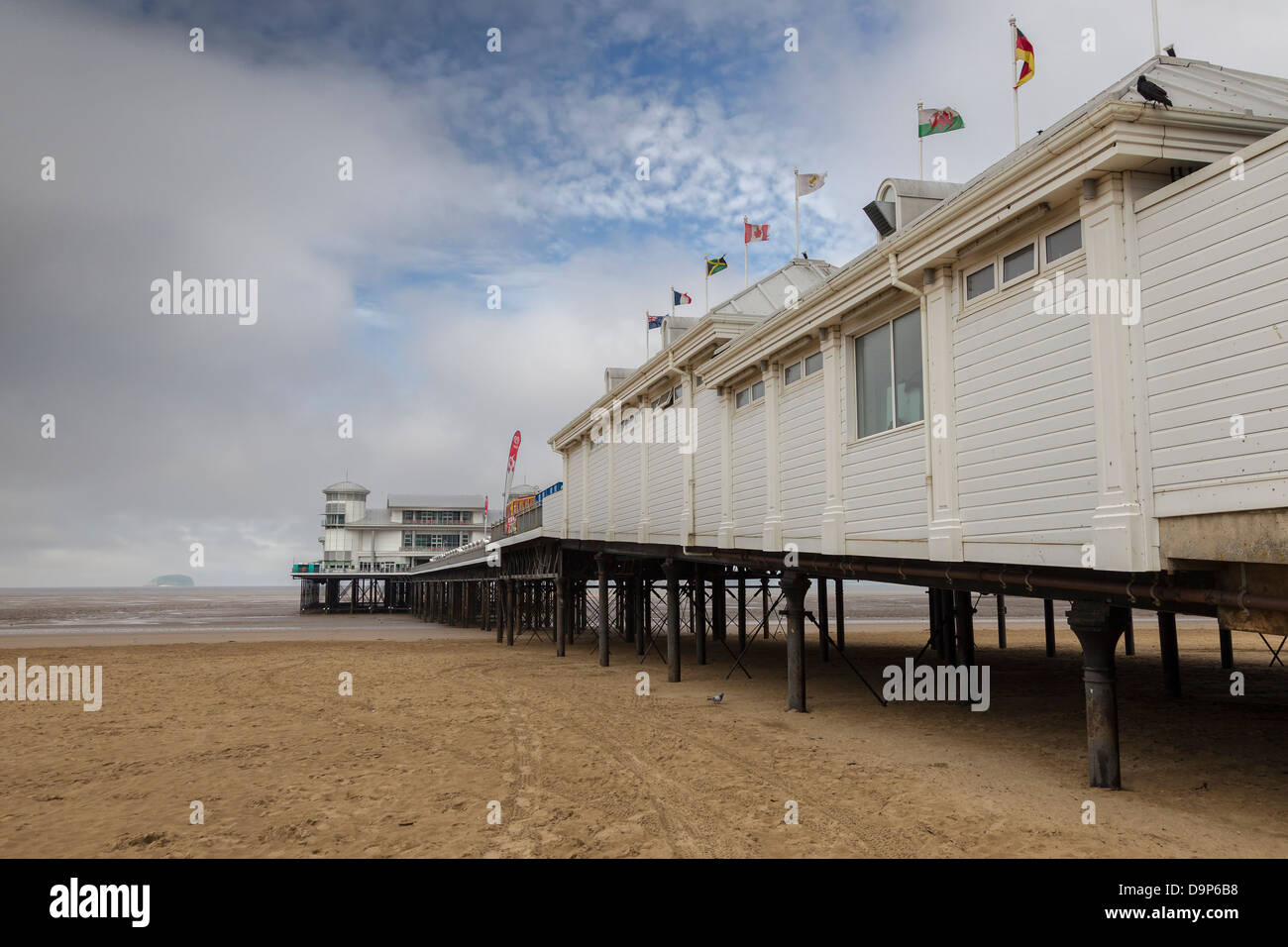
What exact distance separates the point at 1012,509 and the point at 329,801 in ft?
24.8

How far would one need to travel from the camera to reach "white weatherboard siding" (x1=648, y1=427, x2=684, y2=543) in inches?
696

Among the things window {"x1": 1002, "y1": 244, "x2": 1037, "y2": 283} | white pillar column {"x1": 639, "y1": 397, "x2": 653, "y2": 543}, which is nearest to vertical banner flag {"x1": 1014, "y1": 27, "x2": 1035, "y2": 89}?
window {"x1": 1002, "y1": 244, "x2": 1037, "y2": 283}

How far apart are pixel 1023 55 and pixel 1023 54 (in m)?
0.01

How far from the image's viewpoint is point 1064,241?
24.6 ft

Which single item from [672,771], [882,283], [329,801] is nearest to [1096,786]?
[672,771]

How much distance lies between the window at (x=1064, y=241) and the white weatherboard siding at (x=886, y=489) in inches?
102

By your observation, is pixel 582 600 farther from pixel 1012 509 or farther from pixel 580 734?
pixel 1012 509

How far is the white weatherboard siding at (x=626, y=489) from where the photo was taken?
20375 millimetres

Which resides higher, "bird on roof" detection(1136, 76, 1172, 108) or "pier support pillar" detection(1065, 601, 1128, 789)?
"bird on roof" detection(1136, 76, 1172, 108)

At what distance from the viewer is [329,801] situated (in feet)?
26.4

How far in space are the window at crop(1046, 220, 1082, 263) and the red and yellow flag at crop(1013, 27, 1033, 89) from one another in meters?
2.53
